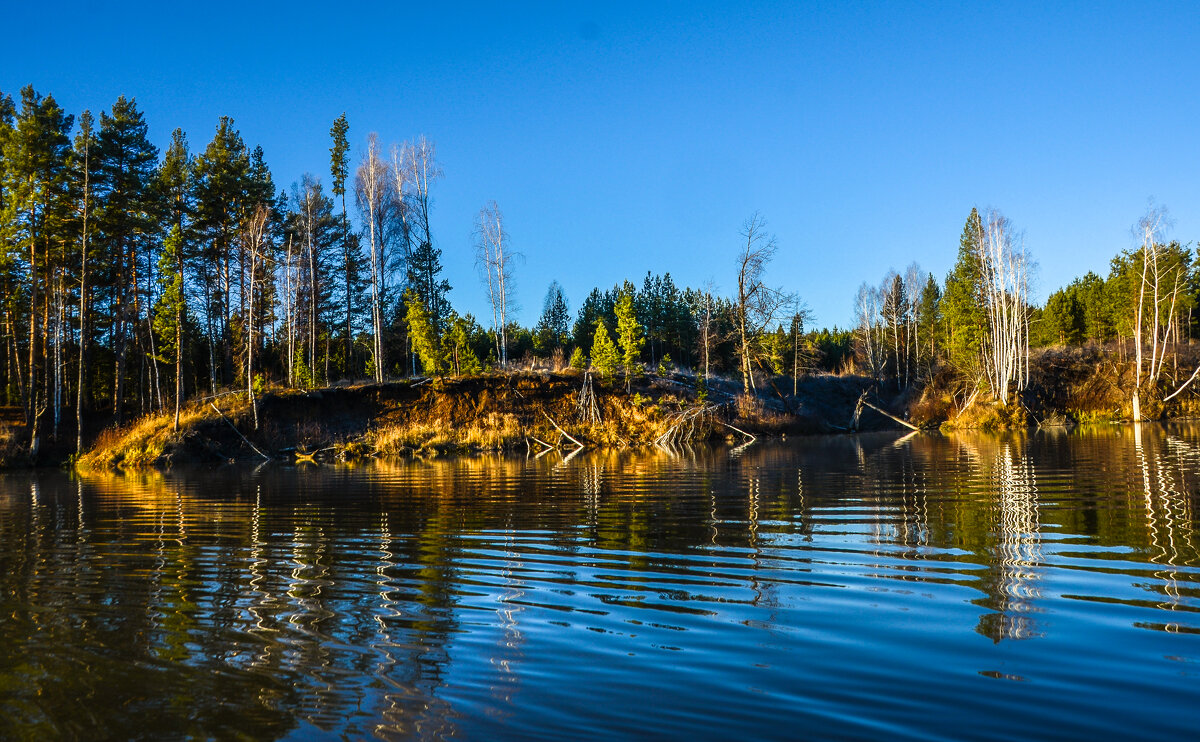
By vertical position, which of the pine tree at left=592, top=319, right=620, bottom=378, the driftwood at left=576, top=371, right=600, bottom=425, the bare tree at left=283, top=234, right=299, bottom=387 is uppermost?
the bare tree at left=283, top=234, right=299, bottom=387

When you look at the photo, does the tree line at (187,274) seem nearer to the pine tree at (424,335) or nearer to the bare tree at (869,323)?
the pine tree at (424,335)

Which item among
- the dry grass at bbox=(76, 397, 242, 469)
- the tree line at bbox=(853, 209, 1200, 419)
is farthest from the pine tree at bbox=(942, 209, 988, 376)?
the dry grass at bbox=(76, 397, 242, 469)

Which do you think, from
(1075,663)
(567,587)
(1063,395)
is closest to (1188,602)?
(1075,663)

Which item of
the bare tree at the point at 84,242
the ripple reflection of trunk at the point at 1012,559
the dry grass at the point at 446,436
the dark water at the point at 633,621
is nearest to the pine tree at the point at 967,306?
the dry grass at the point at 446,436

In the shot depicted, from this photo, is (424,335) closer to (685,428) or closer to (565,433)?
(565,433)

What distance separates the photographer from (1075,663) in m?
4.43

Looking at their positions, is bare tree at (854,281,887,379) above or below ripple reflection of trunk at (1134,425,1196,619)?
above

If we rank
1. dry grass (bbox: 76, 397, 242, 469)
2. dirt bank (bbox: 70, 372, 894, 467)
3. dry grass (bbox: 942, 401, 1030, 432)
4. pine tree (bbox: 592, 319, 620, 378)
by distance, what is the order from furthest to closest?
1. pine tree (bbox: 592, 319, 620, 378)
2. dry grass (bbox: 942, 401, 1030, 432)
3. dirt bank (bbox: 70, 372, 894, 467)
4. dry grass (bbox: 76, 397, 242, 469)

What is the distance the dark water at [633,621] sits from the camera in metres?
3.97

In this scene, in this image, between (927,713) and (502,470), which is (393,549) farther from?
(502,470)

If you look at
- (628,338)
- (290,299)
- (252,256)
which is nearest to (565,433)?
(628,338)

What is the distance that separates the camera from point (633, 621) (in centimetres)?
580

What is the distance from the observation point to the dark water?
3.97 metres

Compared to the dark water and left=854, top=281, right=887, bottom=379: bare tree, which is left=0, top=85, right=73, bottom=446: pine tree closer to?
the dark water
